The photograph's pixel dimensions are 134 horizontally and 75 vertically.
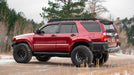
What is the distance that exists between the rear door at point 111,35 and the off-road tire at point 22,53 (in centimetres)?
361

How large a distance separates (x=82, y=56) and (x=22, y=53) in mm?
3168

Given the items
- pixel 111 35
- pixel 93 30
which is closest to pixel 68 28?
pixel 93 30

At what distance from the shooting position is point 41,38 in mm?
11367

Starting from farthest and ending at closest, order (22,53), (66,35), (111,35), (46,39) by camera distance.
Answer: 1. (22,53)
2. (46,39)
3. (66,35)
4. (111,35)

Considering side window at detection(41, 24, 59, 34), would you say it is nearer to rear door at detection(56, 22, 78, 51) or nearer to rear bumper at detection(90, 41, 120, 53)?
rear door at detection(56, 22, 78, 51)

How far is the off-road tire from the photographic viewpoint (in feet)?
38.0

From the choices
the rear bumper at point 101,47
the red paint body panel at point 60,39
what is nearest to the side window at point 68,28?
the red paint body panel at point 60,39

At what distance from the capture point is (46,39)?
1123cm

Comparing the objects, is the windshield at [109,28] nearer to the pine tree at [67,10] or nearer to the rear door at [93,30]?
the rear door at [93,30]

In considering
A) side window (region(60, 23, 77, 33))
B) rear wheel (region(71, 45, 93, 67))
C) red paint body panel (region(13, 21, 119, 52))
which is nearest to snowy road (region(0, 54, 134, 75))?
rear wheel (region(71, 45, 93, 67))

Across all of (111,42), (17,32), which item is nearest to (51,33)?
(111,42)

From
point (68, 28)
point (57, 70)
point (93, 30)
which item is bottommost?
point (57, 70)

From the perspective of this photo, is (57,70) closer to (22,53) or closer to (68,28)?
(68,28)

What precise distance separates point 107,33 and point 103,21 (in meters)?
0.59
